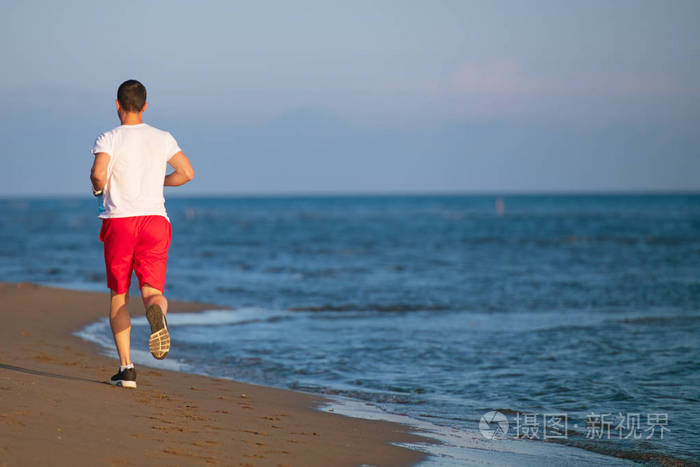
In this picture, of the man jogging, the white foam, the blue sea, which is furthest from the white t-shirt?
the blue sea

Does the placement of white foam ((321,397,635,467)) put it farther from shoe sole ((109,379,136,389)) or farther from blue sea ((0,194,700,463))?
shoe sole ((109,379,136,389))

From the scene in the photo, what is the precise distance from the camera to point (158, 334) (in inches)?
172

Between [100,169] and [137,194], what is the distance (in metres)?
0.26

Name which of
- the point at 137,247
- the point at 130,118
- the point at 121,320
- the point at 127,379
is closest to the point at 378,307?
the point at 127,379

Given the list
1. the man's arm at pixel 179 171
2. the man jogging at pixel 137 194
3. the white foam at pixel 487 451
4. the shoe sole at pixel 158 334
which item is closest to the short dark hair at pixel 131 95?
the man jogging at pixel 137 194

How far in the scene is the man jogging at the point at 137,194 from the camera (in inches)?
173

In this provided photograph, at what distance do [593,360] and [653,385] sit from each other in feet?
3.66

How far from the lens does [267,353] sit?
7852 millimetres

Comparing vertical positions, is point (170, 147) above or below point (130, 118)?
below

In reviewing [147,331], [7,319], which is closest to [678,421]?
[147,331]

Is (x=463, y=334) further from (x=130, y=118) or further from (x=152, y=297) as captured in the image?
(x=130, y=118)

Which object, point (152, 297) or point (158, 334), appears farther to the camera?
point (152, 297)

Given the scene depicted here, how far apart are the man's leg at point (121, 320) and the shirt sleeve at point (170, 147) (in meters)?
0.96

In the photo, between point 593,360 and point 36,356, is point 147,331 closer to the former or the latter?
point 36,356
